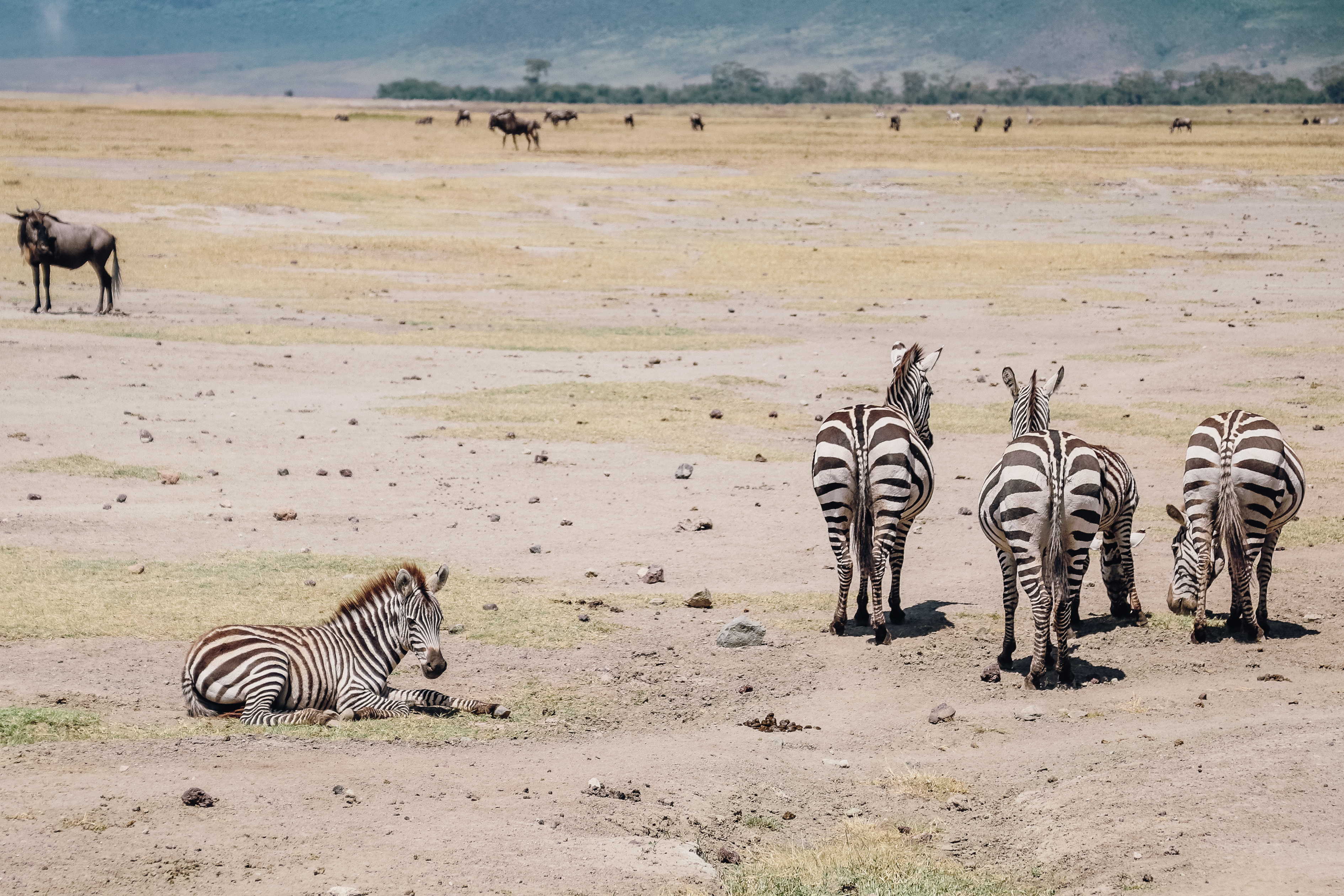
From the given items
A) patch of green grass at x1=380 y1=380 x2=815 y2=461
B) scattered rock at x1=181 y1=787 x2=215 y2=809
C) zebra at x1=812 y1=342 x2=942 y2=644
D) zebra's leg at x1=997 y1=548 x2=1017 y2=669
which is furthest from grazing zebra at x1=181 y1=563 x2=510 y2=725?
patch of green grass at x1=380 y1=380 x2=815 y2=461

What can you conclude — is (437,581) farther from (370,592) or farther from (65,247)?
(65,247)

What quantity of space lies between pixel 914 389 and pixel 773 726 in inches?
180

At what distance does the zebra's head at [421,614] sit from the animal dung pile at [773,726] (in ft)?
7.07

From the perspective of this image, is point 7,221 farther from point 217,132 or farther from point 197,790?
point 217,132

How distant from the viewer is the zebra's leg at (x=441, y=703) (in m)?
9.57

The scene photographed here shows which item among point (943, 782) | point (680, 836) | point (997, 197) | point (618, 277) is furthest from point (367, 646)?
point (997, 197)

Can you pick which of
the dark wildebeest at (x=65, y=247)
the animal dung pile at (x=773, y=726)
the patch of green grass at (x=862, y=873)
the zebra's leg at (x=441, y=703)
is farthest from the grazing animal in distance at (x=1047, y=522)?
the dark wildebeest at (x=65, y=247)

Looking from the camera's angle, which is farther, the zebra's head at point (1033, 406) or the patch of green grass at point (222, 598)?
the zebra's head at point (1033, 406)

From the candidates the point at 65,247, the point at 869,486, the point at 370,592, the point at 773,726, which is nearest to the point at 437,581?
the point at 370,592

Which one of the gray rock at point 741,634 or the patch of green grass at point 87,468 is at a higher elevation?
the patch of green grass at point 87,468

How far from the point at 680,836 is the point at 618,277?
93.5ft

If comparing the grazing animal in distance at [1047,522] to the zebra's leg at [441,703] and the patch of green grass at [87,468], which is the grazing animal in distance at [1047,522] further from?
the patch of green grass at [87,468]

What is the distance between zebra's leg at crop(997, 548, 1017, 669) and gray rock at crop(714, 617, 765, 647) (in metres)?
1.87

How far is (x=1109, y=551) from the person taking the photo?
39.0 ft
